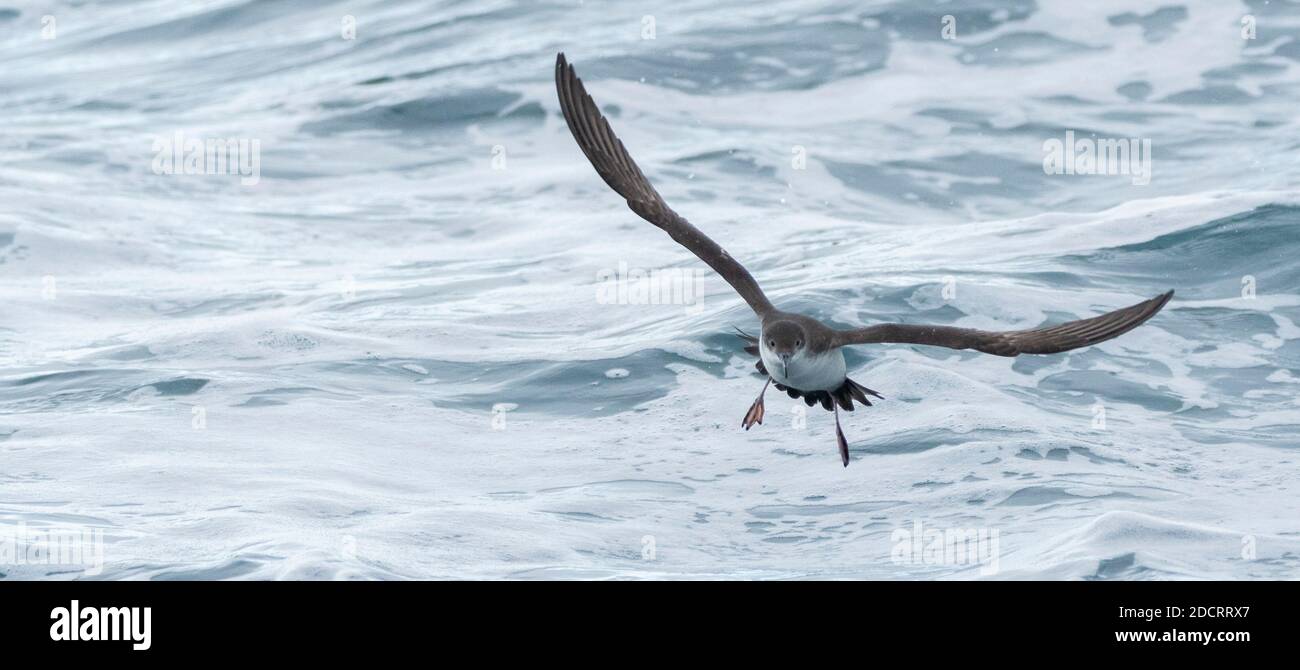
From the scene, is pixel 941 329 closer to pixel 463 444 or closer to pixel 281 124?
pixel 463 444

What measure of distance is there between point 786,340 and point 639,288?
7.21 m

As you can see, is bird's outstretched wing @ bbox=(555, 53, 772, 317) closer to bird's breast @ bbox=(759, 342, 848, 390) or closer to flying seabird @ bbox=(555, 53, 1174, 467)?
flying seabird @ bbox=(555, 53, 1174, 467)

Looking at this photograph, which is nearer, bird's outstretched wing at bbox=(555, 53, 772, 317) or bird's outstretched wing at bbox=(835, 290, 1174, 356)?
bird's outstretched wing at bbox=(835, 290, 1174, 356)

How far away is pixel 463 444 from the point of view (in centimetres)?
1120

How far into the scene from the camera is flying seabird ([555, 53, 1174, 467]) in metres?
7.61

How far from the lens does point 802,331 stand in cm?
815

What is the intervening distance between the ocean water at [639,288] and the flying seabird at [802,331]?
1025mm

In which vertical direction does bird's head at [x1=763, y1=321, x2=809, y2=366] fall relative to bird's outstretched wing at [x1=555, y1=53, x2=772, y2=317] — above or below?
below

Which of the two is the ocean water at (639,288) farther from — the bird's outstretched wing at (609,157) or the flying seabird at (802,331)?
the bird's outstretched wing at (609,157)

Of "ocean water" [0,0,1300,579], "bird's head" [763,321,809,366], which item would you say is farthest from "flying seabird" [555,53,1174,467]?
"ocean water" [0,0,1300,579]

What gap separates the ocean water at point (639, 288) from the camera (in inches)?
373

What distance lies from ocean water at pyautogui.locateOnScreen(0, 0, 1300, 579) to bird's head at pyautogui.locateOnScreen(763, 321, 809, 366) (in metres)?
1.29

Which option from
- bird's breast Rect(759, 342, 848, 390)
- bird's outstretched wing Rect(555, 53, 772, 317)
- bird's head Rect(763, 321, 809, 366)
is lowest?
bird's breast Rect(759, 342, 848, 390)

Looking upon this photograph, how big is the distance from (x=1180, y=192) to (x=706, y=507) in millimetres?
9533
